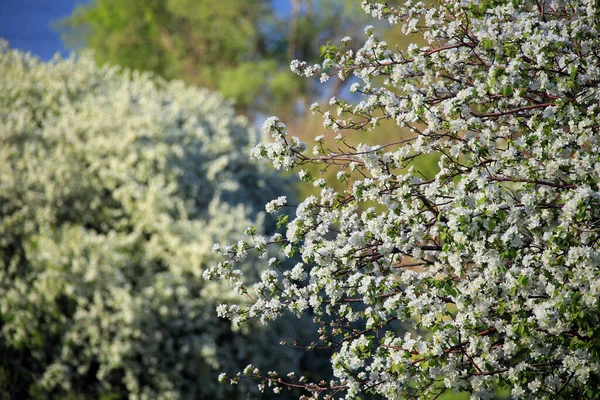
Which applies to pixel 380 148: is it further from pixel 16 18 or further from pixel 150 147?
pixel 16 18

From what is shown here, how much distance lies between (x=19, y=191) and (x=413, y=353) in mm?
10598

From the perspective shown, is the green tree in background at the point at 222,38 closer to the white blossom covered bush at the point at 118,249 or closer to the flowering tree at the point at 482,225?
the white blossom covered bush at the point at 118,249

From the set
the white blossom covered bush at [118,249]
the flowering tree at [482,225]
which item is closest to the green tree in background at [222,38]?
the white blossom covered bush at [118,249]

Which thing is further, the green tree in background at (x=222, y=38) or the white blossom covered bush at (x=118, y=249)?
the green tree in background at (x=222, y=38)

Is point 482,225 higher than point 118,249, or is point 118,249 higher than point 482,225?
point 118,249

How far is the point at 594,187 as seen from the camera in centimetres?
384

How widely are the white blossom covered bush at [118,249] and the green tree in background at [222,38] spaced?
91.6 ft

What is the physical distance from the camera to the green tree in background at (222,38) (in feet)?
139

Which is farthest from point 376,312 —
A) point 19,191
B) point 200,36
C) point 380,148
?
point 200,36

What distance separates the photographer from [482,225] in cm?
367

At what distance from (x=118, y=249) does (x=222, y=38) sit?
34286mm

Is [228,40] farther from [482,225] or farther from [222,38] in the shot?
[482,225]

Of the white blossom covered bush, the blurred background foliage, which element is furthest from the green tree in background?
the white blossom covered bush

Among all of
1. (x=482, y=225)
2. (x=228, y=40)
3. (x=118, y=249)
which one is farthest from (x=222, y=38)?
(x=482, y=225)
